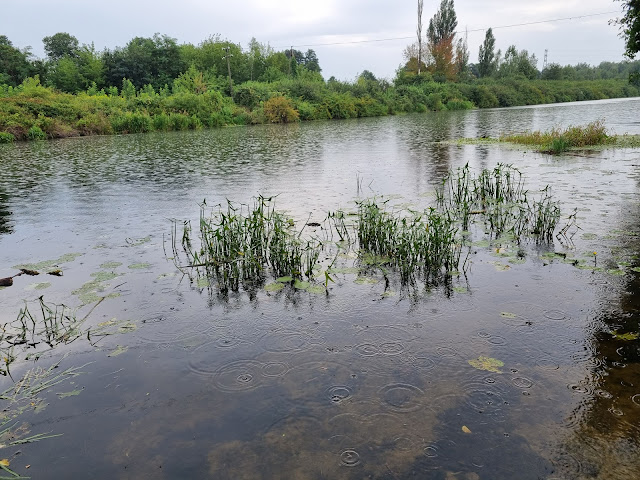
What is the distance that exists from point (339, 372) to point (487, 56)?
84636mm

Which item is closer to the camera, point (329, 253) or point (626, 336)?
point (626, 336)

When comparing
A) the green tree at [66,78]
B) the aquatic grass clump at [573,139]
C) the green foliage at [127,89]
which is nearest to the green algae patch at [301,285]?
the aquatic grass clump at [573,139]

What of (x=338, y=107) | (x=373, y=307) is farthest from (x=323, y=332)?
(x=338, y=107)

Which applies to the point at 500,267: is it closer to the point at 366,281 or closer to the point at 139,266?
the point at 366,281

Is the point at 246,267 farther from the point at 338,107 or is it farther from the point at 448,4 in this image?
the point at 448,4

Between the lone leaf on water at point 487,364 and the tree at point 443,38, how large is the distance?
243 ft

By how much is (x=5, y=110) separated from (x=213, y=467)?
123 feet

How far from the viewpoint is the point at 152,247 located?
23.6 feet

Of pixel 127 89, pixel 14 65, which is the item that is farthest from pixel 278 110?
pixel 14 65

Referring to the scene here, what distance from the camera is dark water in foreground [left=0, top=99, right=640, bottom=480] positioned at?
2.85 m

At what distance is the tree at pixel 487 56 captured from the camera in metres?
75.5

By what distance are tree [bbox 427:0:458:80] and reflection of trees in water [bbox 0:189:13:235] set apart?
226ft

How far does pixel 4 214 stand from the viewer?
10070 millimetres

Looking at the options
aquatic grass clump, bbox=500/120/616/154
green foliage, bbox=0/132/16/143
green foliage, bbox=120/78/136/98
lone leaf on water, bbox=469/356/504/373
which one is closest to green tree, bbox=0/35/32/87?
green foliage, bbox=120/78/136/98
